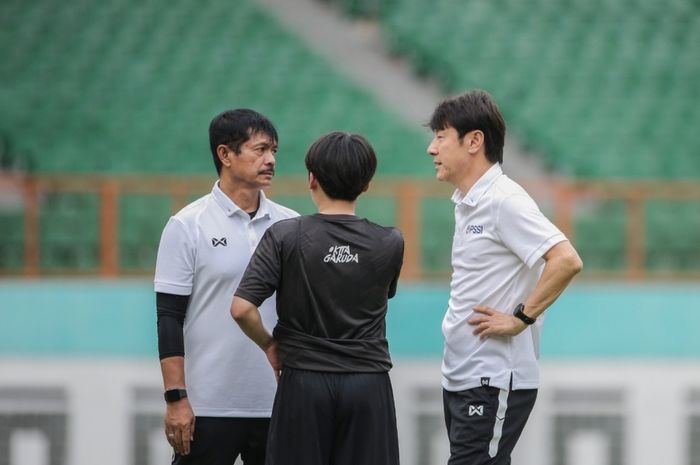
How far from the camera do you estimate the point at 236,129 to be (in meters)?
3.01

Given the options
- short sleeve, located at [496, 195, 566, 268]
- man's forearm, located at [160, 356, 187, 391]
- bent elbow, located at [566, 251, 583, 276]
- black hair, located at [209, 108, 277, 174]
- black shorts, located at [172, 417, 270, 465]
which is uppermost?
black hair, located at [209, 108, 277, 174]

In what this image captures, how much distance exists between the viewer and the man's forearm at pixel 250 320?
107 inches

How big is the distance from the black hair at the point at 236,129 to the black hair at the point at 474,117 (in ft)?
1.45

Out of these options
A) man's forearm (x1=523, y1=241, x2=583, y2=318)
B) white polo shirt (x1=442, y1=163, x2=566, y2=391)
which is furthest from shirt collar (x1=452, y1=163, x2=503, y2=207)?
man's forearm (x1=523, y1=241, x2=583, y2=318)

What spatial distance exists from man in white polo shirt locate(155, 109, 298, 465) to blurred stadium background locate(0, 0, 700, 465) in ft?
3.29

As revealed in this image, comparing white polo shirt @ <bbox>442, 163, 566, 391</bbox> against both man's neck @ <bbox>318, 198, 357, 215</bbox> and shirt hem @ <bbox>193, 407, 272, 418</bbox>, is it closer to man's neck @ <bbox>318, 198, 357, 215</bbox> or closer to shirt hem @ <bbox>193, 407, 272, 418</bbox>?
man's neck @ <bbox>318, 198, 357, 215</bbox>

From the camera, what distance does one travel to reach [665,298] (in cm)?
496

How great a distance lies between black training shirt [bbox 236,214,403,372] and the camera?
2.72 metres

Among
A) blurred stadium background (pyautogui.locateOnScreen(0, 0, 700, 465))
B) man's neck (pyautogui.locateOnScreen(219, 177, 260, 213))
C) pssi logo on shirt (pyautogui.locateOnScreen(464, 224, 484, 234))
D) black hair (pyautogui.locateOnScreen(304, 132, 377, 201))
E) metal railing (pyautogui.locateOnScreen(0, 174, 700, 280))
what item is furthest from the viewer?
metal railing (pyautogui.locateOnScreen(0, 174, 700, 280))

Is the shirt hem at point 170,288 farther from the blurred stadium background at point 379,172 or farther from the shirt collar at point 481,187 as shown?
the blurred stadium background at point 379,172

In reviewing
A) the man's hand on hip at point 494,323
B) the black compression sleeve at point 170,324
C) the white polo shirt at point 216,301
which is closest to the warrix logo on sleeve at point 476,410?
the man's hand on hip at point 494,323

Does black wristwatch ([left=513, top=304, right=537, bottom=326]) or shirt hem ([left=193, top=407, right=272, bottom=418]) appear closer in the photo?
black wristwatch ([left=513, top=304, right=537, bottom=326])

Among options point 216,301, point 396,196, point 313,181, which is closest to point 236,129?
point 313,181

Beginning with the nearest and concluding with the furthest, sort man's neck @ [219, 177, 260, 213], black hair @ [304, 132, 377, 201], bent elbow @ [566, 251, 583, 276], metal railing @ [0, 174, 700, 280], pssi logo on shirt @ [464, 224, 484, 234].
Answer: black hair @ [304, 132, 377, 201] < bent elbow @ [566, 251, 583, 276] < pssi logo on shirt @ [464, 224, 484, 234] < man's neck @ [219, 177, 260, 213] < metal railing @ [0, 174, 700, 280]
